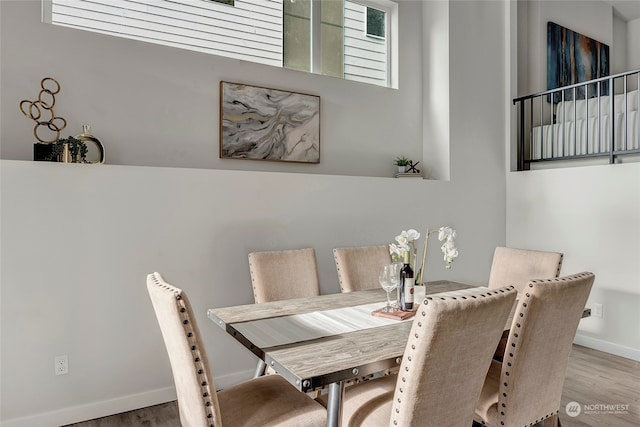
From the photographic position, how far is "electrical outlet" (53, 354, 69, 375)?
242cm

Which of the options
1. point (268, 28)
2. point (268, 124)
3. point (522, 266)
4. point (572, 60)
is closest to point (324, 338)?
point (522, 266)

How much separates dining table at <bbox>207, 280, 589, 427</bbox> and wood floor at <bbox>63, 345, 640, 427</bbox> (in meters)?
0.91

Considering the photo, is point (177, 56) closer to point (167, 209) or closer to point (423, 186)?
point (167, 209)

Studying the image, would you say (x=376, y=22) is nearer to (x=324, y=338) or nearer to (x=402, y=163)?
(x=402, y=163)

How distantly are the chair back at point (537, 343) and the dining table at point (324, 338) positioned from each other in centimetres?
17

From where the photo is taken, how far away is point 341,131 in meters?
3.92

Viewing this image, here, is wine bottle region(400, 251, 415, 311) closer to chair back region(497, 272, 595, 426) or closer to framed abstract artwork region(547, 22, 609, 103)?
chair back region(497, 272, 595, 426)

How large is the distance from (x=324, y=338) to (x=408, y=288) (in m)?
0.58

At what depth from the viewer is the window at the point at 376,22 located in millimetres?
4199

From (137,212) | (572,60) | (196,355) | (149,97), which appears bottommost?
(196,355)

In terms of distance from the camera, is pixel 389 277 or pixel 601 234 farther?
pixel 601 234

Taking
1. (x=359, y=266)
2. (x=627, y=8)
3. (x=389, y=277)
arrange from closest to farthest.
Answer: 1. (x=389, y=277)
2. (x=359, y=266)
3. (x=627, y=8)

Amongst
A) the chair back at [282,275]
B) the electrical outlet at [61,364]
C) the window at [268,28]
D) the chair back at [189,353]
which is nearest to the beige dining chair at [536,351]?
the chair back at [189,353]

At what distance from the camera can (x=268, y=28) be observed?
3645 millimetres
